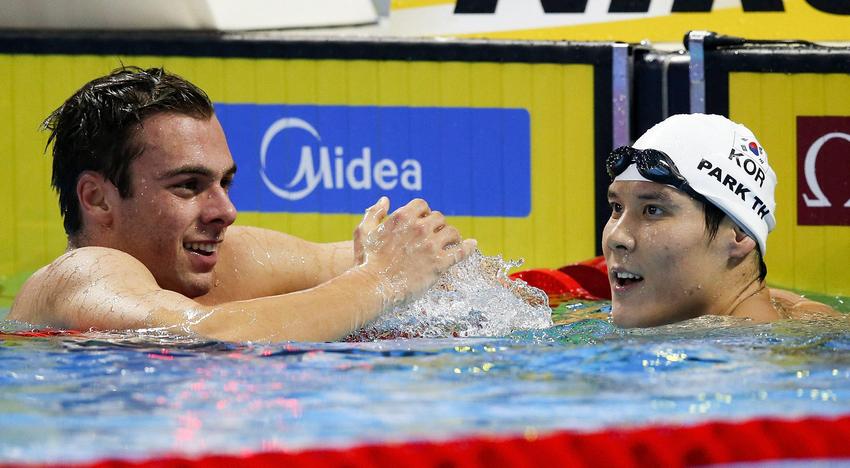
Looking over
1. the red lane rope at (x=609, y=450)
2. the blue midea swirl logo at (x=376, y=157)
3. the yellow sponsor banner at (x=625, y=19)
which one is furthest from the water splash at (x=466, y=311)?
the yellow sponsor banner at (x=625, y=19)

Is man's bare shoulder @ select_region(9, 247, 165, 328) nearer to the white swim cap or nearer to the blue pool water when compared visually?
the blue pool water

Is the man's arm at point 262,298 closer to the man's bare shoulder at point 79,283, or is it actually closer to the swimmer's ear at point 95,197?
the man's bare shoulder at point 79,283

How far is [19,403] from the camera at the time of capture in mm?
2035

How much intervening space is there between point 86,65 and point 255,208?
2.87 feet

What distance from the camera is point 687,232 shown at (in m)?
2.90

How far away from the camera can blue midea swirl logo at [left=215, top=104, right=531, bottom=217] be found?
492 centimetres

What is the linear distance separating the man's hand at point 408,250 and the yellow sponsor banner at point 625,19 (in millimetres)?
2640

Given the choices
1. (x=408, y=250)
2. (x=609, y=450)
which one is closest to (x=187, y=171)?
(x=408, y=250)

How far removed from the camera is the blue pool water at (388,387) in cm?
180

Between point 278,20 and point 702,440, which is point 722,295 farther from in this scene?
point 278,20

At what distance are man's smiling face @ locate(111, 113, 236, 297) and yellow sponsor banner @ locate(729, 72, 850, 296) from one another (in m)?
2.53

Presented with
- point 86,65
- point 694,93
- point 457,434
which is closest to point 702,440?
point 457,434

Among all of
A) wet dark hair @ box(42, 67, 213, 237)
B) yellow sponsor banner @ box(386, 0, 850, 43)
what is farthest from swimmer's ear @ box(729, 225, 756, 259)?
yellow sponsor banner @ box(386, 0, 850, 43)

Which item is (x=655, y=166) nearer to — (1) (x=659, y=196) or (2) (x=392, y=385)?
(1) (x=659, y=196)
